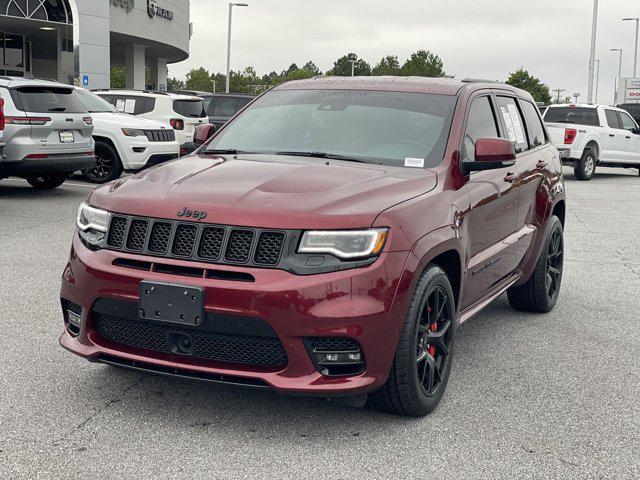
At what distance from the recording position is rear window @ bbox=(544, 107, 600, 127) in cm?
2214

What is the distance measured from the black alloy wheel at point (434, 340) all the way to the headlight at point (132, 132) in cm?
1137

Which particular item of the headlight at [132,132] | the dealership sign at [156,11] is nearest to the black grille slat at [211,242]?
the headlight at [132,132]

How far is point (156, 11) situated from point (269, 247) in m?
40.3

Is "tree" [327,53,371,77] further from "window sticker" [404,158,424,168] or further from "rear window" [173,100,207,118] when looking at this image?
"window sticker" [404,158,424,168]

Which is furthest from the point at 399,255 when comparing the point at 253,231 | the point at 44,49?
the point at 44,49

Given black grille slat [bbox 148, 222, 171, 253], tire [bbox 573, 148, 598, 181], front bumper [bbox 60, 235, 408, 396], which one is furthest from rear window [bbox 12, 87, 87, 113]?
tire [bbox 573, 148, 598, 181]

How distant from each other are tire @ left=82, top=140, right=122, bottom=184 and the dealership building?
13144 millimetres

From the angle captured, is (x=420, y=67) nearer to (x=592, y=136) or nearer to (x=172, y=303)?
(x=592, y=136)

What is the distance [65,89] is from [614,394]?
10272 millimetres

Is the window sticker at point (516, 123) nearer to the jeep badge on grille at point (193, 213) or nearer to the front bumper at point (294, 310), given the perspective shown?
the front bumper at point (294, 310)

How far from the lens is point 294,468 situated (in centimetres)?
359

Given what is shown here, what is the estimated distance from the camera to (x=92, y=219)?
4.17 meters

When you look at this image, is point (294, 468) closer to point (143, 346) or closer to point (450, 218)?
point (143, 346)

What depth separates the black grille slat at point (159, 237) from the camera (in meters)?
3.86
